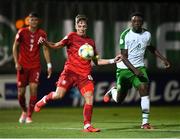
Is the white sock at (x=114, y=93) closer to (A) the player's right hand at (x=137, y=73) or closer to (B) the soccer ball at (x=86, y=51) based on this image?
(A) the player's right hand at (x=137, y=73)

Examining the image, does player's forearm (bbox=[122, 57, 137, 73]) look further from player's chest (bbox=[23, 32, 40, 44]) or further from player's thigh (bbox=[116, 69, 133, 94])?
player's chest (bbox=[23, 32, 40, 44])

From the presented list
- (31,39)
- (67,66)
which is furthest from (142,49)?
(31,39)

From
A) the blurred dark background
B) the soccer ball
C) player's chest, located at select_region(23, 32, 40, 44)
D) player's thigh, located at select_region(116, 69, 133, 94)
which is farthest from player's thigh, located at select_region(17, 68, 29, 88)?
the blurred dark background

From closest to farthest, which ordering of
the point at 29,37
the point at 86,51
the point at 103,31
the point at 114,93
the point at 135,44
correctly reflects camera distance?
the point at 86,51, the point at 135,44, the point at 114,93, the point at 29,37, the point at 103,31

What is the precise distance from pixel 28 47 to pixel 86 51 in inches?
118

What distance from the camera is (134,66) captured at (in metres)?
13.6

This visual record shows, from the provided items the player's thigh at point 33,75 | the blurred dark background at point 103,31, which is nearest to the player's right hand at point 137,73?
the player's thigh at point 33,75

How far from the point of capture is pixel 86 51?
1307 centimetres

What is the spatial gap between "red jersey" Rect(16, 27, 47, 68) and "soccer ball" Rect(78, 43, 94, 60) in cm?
266

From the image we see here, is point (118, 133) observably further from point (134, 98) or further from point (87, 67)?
A: point (134, 98)

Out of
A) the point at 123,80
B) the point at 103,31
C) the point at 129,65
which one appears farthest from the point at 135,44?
the point at 103,31

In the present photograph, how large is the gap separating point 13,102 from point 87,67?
8431mm

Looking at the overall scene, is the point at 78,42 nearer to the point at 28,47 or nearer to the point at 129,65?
the point at 129,65

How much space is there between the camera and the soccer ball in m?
13.1
